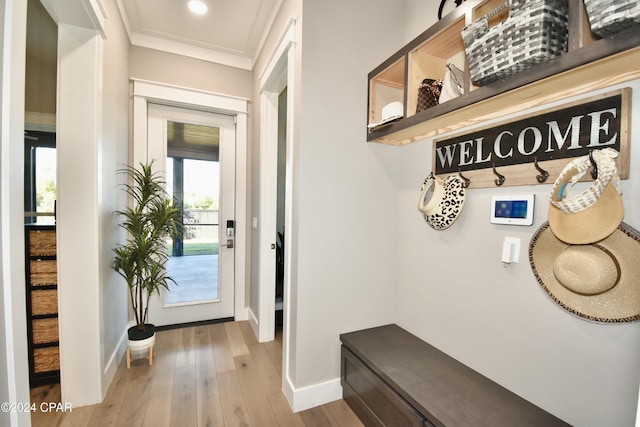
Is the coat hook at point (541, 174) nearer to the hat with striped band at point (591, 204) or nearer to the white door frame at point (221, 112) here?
the hat with striped band at point (591, 204)

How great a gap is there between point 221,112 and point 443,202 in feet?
8.23

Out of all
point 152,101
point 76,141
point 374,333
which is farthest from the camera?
point 152,101

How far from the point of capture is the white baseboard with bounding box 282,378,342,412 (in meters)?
1.77

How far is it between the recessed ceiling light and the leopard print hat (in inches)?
88.9

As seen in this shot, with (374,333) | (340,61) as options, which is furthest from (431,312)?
(340,61)

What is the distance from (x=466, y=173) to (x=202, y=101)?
102 inches

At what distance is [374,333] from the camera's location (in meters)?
1.89

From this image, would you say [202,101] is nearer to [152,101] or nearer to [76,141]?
[152,101]

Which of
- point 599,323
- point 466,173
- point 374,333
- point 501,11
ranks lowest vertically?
A: point 374,333

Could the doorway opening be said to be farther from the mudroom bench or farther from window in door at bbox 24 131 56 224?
window in door at bbox 24 131 56 224

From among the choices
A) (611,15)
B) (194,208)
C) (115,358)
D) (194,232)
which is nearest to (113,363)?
(115,358)

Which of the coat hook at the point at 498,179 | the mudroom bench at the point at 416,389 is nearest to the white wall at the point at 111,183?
the mudroom bench at the point at 416,389

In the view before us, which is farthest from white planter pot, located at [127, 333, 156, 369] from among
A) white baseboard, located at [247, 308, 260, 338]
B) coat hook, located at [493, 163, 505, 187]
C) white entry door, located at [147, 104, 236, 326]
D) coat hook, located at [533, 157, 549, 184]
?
coat hook, located at [533, 157, 549, 184]

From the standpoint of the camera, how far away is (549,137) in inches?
46.3
